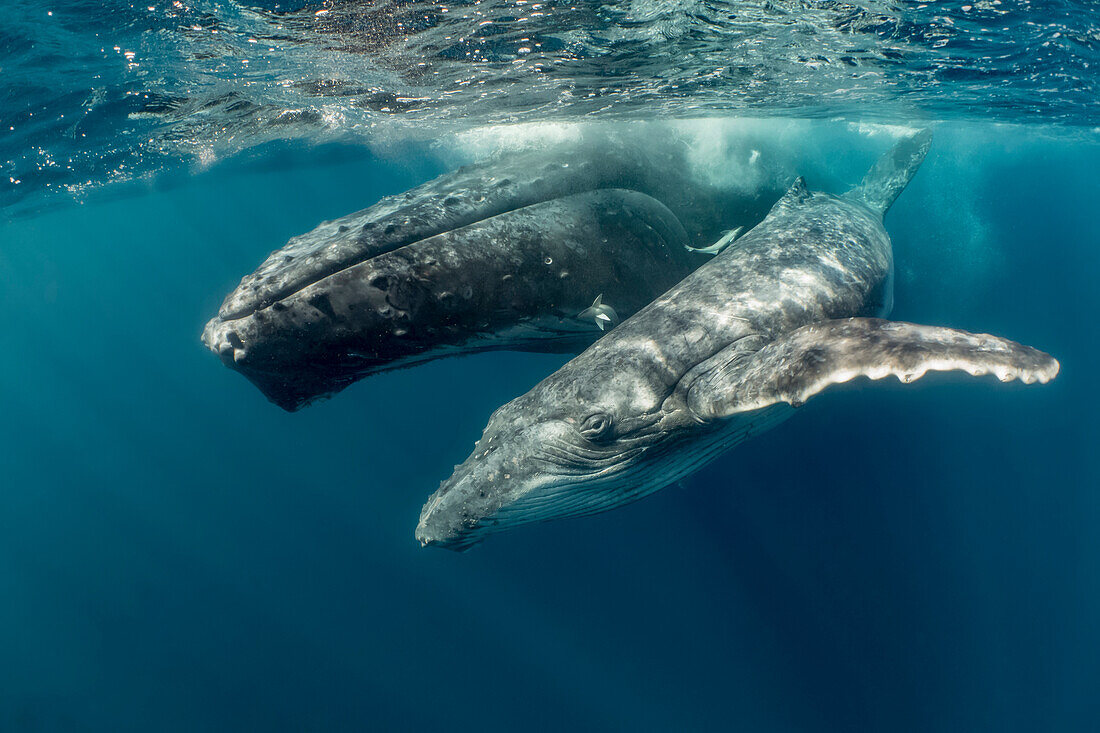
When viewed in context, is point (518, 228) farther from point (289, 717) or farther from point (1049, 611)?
point (289, 717)

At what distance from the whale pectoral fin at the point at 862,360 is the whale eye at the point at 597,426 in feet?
2.92

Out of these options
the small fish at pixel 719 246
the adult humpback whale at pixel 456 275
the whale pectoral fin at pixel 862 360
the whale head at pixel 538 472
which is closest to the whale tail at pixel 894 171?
the small fish at pixel 719 246

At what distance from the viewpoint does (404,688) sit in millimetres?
27266

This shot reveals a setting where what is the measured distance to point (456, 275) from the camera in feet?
15.2

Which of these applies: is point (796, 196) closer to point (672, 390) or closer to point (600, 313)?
point (600, 313)

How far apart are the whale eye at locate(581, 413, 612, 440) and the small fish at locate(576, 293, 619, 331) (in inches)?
59.3

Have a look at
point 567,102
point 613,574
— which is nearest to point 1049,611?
point 613,574

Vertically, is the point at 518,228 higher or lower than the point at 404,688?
higher

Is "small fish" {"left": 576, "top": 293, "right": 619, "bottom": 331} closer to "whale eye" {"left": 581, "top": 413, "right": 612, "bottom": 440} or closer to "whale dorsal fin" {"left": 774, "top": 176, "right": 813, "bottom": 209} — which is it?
"whale eye" {"left": 581, "top": 413, "right": 612, "bottom": 440}

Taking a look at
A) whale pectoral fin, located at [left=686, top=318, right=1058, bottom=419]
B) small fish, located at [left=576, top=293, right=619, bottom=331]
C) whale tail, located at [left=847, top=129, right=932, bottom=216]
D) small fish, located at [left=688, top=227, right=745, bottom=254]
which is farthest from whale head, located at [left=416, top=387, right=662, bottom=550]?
whale tail, located at [left=847, top=129, right=932, bottom=216]

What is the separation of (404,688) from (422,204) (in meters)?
29.0

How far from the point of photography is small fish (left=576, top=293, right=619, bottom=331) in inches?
225

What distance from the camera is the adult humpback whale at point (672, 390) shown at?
3512 mm

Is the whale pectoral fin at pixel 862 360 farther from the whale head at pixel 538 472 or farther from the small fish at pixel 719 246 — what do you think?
the small fish at pixel 719 246
